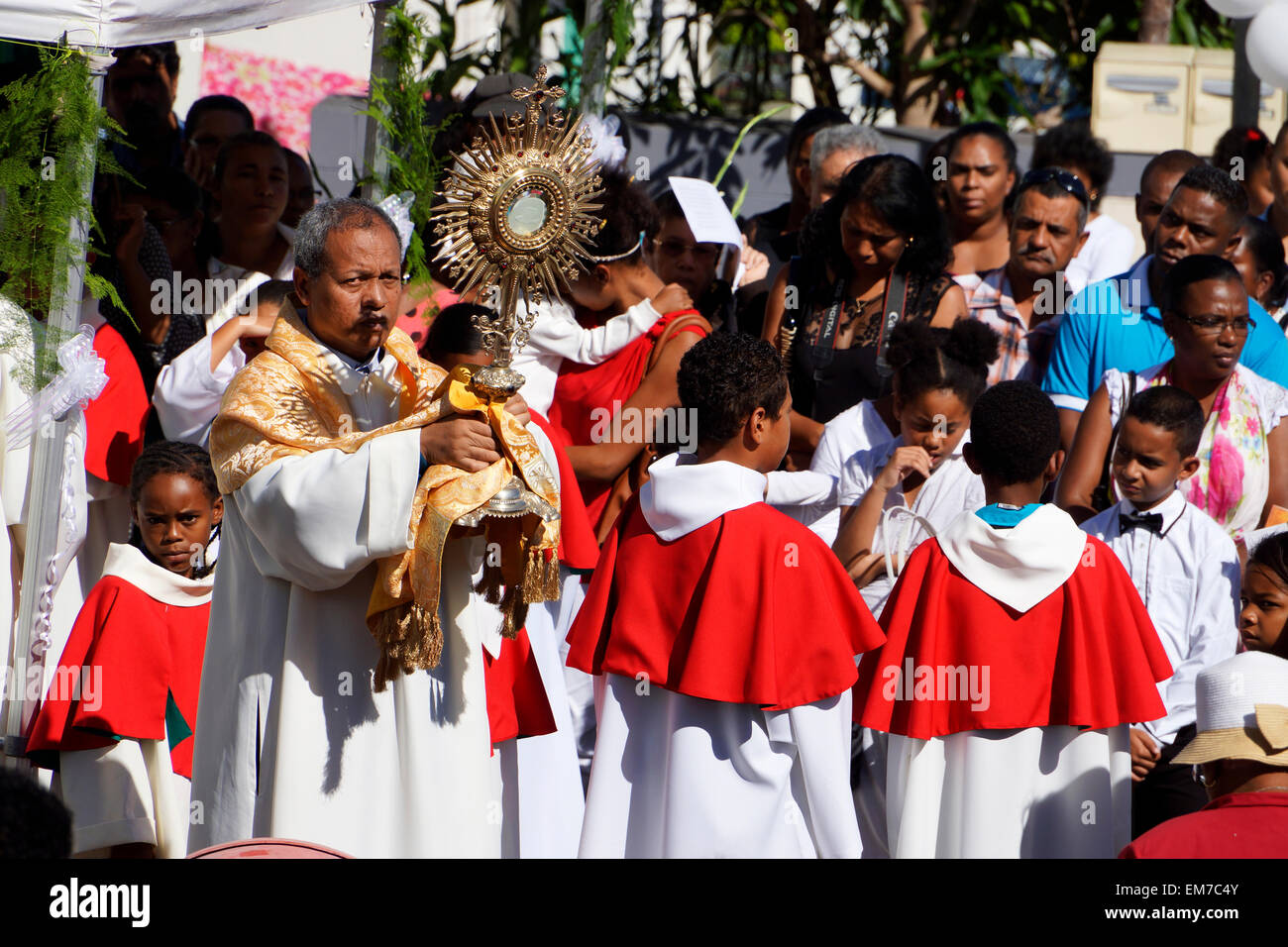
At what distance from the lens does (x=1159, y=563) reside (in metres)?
5.12

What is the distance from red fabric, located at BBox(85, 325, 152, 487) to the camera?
5.79 metres

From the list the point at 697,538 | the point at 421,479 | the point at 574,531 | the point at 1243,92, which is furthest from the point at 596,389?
the point at 1243,92

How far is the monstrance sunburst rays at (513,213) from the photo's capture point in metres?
3.61

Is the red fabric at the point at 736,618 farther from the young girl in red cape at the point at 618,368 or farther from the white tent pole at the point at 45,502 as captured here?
the white tent pole at the point at 45,502

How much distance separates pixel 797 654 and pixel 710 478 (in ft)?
1.79

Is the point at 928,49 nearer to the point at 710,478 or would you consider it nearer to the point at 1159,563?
the point at 1159,563

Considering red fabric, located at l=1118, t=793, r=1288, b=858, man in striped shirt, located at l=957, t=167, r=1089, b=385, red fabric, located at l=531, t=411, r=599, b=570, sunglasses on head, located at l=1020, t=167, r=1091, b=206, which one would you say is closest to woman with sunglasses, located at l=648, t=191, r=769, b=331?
man in striped shirt, located at l=957, t=167, r=1089, b=385

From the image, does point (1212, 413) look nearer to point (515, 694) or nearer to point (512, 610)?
point (515, 694)

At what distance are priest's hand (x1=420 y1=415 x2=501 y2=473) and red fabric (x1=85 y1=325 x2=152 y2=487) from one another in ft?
8.58

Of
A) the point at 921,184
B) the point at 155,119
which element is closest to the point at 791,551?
the point at 921,184

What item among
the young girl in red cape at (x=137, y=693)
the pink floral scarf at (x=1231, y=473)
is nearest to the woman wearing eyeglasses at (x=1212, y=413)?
the pink floral scarf at (x=1231, y=473)

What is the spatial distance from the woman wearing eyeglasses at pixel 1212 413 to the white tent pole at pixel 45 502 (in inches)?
131

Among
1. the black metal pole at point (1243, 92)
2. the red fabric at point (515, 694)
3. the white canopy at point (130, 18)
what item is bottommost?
the red fabric at point (515, 694)

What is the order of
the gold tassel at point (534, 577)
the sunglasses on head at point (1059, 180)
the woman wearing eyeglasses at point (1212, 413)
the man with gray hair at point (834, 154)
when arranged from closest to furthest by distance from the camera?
1. the gold tassel at point (534, 577)
2. the woman wearing eyeglasses at point (1212, 413)
3. the sunglasses on head at point (1059, 180)
4. the man with gray hair at point (834, 154)
